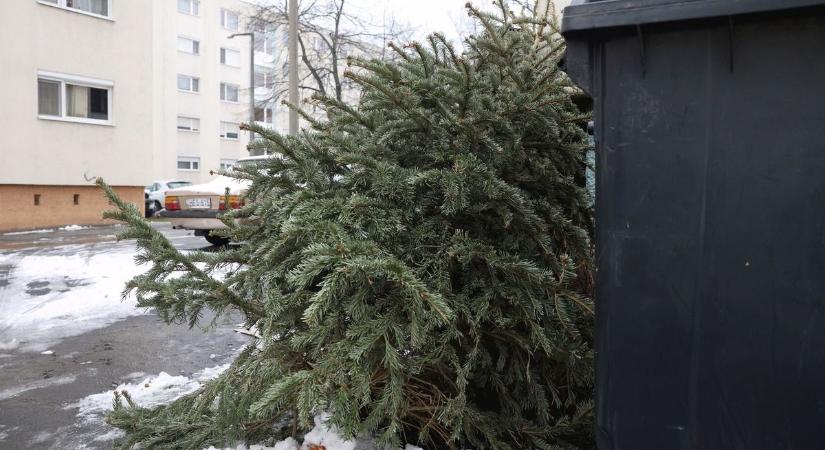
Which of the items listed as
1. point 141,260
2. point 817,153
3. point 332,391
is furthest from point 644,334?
point 141,260

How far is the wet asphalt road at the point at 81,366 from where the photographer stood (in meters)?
3.12

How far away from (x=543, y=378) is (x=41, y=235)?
1285 centimetres

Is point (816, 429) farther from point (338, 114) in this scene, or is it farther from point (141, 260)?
point (141, 260)

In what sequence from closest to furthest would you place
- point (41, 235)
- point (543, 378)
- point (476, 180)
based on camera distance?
point (476, 180), point (543, 378), point (41, 235)

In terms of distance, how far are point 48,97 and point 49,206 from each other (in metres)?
2.56

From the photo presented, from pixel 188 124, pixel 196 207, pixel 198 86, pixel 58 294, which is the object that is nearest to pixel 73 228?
pixel 196 207

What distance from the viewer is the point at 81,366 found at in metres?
4.25

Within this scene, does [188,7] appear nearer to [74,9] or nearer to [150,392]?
[74,9]

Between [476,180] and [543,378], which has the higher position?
[476,180]

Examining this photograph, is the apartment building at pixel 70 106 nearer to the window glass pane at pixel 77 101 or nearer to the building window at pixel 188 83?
the window glass pane at pixel 77 101

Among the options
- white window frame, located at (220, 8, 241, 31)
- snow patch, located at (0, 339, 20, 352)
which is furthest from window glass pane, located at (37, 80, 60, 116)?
white window frame, located at (220, 8, 241, 31)

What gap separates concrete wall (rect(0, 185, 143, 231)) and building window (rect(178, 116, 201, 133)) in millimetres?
16406

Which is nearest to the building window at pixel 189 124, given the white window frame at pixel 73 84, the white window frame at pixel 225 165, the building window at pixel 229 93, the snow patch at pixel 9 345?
the white window frame at pixel 225 165

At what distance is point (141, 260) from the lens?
2.34 m
